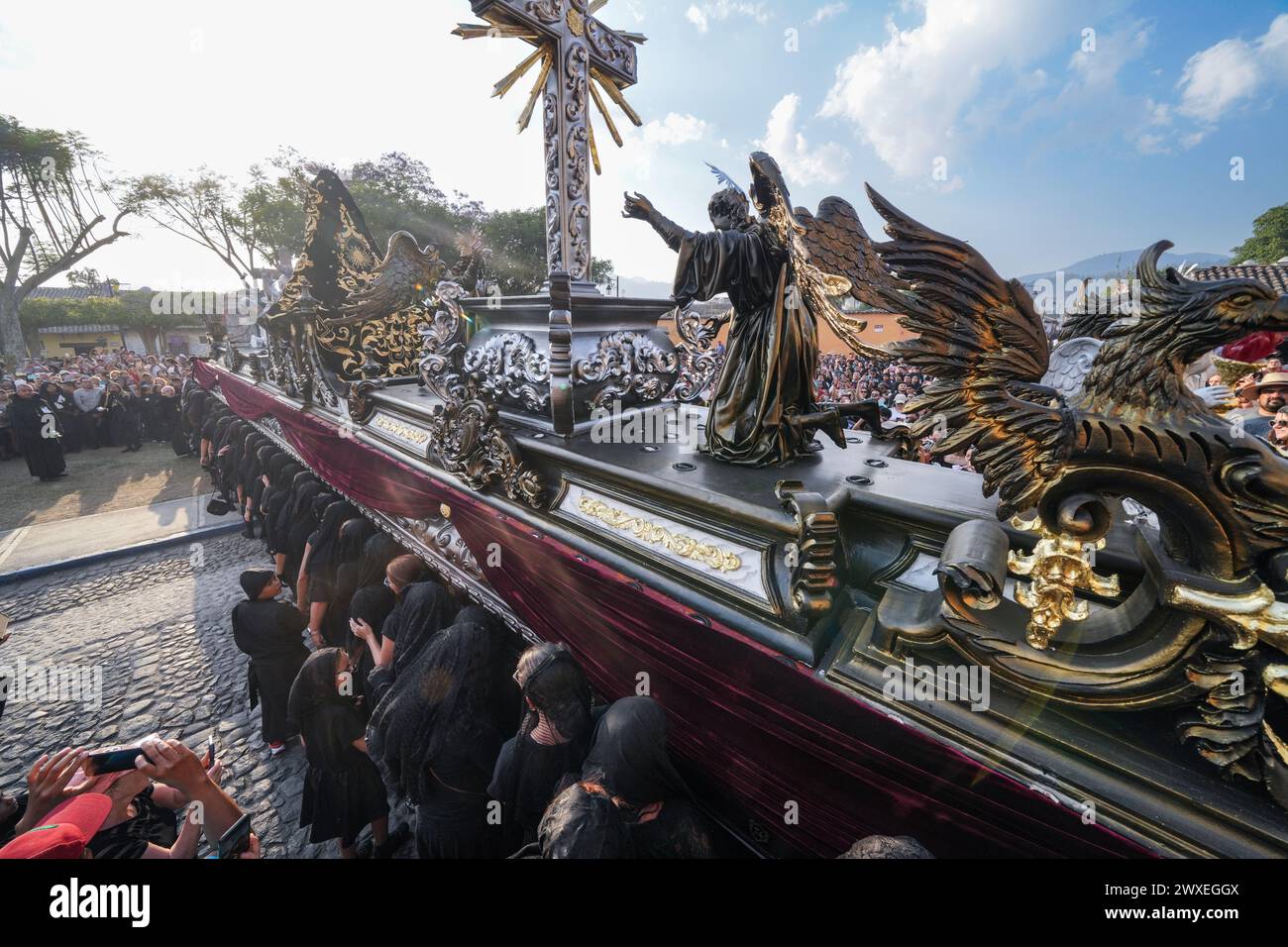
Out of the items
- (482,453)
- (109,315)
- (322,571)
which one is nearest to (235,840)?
(482,453)

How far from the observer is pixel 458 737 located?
2656mm

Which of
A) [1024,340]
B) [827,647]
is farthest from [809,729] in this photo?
[1024,340]

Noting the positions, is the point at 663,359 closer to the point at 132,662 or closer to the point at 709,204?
the point at 709,204

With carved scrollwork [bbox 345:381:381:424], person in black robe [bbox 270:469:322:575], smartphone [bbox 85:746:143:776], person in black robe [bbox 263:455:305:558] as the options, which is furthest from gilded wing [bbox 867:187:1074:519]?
person in black robe [bbox 263:455:305:558]

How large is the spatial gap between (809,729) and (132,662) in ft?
22.0

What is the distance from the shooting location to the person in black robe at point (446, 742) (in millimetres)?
2623

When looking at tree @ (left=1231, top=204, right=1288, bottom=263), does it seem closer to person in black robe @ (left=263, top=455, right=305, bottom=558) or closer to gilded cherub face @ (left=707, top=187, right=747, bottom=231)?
gilded cherub face @ (left=707, top=187, right=747, bottom=231)

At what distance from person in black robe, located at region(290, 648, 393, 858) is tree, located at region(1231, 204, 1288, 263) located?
30.4 metres

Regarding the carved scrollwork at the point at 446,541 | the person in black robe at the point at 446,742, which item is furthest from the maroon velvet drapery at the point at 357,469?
the person in black robe at the point at 446,742

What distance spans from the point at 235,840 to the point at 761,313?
135 inches

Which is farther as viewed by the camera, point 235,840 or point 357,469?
point 357,469

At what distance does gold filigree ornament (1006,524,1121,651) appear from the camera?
134 cm

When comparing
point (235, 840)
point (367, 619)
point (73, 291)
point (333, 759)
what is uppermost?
point (73, 291)

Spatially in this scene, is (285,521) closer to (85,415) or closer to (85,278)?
(85,415)
